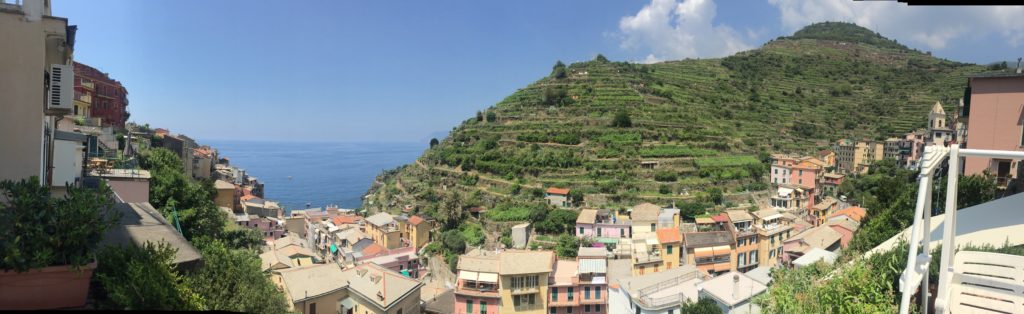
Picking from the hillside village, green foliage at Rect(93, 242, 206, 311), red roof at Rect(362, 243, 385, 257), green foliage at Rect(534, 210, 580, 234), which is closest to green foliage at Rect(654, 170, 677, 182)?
the hillside village

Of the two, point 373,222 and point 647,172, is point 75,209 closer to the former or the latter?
point 373,222

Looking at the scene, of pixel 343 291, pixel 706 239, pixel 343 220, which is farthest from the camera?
pixel 343 220

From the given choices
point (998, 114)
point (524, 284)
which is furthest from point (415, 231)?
point (998, 114)

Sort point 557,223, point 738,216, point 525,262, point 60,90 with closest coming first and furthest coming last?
point 60,90, point 525,262, point 738,216, point 557,223

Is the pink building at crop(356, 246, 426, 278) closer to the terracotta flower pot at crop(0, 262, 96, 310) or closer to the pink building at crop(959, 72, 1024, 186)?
the pink building at crop(959, 72, 1024, 186)

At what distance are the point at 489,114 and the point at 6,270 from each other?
171ft

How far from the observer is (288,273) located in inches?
653

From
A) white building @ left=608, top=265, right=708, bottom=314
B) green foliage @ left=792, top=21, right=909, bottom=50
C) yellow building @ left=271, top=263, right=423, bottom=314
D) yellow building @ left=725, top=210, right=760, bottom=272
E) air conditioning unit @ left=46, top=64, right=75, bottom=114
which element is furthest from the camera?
green foliage @ left=792, top=21, right=909, bottom=50

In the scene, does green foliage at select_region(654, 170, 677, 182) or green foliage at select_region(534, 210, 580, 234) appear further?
green foliage at select_region(654, 170, 677, 182)

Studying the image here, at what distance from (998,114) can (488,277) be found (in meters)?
17.1

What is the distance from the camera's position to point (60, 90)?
557 cm

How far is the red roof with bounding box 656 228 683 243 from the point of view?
25.7m

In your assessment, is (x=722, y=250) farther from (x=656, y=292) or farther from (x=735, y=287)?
(x=735, y=287)

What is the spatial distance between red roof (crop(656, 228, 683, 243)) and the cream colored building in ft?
79.9
